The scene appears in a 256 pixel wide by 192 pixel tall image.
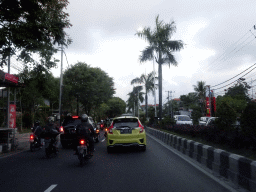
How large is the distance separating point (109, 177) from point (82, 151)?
1.92 meters

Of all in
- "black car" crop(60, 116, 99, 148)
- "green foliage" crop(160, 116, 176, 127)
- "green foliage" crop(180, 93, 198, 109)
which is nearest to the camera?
"black car" crop(60, 116, 99, 148)

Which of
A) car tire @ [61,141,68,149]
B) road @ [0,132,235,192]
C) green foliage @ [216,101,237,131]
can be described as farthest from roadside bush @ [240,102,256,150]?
car tire @ [61,141,68,149]

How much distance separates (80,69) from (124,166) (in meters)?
28.9

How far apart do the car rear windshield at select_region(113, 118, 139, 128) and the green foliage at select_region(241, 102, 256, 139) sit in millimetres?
4307

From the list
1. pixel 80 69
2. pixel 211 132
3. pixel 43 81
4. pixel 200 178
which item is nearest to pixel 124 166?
pixel 200 178

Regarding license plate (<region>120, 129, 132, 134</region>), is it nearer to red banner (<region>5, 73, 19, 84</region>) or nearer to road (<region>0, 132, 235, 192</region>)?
road (<region>0, 132, 235, 192</region>)

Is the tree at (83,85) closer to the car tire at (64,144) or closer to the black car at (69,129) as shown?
the car tire at (64,144)

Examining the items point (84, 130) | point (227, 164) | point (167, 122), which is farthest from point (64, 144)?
point (167, 122)

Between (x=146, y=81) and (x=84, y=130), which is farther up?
(x=146, y=81)

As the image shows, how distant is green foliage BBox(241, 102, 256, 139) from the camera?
920 centimetres

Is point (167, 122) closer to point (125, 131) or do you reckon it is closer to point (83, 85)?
point (83, 85)

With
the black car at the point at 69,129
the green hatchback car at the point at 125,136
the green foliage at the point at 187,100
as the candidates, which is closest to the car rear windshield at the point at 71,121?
the black car at the point at 69,129

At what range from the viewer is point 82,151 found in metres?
Answer: 8.55

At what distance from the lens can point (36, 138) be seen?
1330 cm
